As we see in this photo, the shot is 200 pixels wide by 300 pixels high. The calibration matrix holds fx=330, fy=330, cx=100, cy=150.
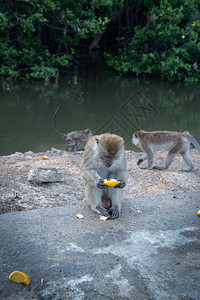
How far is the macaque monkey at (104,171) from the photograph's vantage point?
10.7ft

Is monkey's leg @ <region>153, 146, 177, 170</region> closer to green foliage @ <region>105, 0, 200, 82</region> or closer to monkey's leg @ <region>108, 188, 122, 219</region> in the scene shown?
monkey's leg @ <region>108, 188, 122, 219</region>

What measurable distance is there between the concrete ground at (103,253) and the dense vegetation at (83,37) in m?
9.54

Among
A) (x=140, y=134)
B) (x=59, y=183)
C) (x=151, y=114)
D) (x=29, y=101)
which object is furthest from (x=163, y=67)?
(x=59, y=183)

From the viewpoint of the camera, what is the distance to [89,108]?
11031 millimetres

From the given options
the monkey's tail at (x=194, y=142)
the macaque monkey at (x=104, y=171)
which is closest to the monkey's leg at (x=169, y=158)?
the monkey's tail at (x=194, y=142)

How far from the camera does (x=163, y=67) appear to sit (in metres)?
13.9

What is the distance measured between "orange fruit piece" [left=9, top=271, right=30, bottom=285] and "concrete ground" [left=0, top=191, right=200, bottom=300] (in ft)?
0.11

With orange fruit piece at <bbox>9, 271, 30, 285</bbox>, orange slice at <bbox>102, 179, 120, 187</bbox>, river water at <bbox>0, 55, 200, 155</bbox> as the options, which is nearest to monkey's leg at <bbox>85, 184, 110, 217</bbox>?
orange slice at <bbox>102, 179, 120, 187</bbox>

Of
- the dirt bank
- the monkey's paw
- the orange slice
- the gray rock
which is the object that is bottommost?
the dirt bank

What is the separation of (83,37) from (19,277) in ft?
39.4

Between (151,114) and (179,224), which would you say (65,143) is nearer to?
(151,114)

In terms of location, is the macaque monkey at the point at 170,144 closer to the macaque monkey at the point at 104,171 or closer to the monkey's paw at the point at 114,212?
the macaque monkey at the point at 104,171

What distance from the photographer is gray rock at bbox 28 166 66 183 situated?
4.82 m

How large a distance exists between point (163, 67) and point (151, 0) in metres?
4.53
